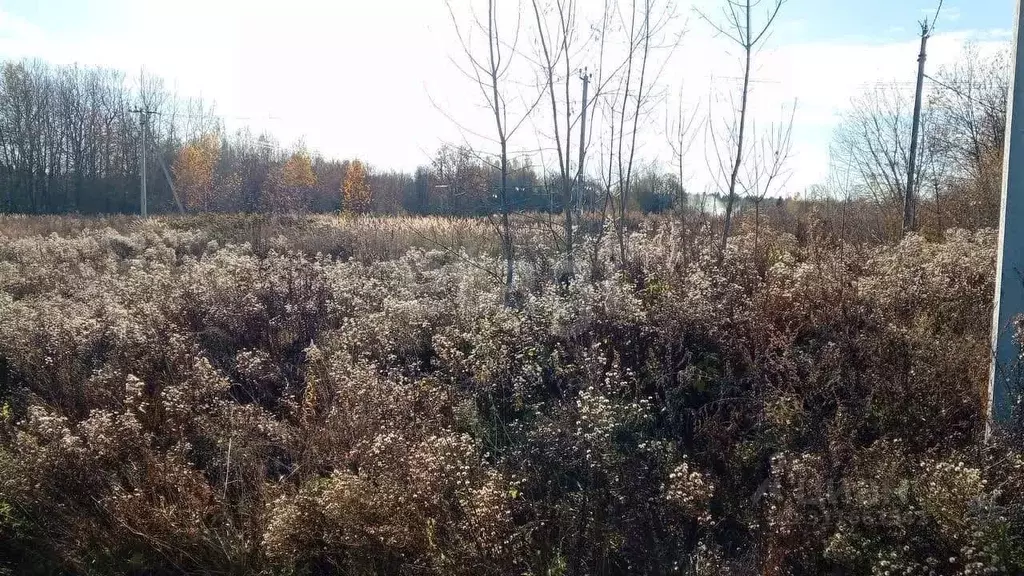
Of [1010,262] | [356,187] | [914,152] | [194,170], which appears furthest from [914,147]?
[194,170]

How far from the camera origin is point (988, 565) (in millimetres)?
2574

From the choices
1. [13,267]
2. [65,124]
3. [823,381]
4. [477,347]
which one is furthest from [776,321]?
[65,124]

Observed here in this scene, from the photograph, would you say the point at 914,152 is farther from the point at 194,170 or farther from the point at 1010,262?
the point at 194,170

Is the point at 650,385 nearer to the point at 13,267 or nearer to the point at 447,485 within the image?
the point at 447,485

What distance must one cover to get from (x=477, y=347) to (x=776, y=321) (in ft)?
7.54

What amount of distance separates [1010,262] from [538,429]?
2660 mm

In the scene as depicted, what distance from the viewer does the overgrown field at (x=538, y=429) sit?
10.3ft

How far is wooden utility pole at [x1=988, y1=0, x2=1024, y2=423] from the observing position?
3.46 metres

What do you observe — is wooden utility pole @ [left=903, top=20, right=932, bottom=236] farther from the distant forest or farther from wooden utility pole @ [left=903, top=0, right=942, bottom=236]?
the distant forest

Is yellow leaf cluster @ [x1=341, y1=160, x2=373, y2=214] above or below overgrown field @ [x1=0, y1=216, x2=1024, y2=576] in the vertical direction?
above

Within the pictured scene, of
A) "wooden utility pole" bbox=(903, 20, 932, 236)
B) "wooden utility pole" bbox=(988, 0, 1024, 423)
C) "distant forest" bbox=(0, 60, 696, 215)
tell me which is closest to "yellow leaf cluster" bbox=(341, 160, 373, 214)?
"distant forest" bbox=(0, 60, 696, 215)

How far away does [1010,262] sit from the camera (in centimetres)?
356

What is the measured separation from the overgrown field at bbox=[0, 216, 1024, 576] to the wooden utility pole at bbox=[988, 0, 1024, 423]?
0.91 feet

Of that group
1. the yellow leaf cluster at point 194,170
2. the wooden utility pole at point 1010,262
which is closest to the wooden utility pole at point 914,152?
the wooden utility pole at point 1010,262
